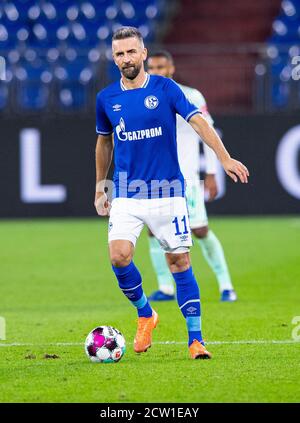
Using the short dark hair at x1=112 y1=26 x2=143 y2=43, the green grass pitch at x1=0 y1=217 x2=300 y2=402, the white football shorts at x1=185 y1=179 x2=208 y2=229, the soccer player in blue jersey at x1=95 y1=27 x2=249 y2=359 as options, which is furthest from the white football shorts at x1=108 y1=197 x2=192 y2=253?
the white football shorts at x1=185 y1=179 x2=208 y2=229

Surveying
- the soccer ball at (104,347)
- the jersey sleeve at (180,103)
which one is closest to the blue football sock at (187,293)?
the soccer ball at (104,347)

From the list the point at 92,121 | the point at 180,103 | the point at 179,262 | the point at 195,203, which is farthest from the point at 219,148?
the point at 92,121

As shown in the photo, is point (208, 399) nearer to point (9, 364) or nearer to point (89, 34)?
point (9, 364)

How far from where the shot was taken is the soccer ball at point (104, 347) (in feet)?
21.3

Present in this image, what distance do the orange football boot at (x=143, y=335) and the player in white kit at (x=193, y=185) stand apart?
2651 mm

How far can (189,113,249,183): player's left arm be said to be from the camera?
20.3ft

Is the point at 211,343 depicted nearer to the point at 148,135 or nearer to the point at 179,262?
the point at 179,262

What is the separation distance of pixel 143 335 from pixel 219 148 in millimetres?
1373

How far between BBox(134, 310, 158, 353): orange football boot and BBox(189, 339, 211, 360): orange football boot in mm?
372

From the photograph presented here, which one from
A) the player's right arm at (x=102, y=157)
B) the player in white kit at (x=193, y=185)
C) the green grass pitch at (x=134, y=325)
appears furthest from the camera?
the player in white kit at (x=193, y=185)

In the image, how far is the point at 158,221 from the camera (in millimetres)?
6762

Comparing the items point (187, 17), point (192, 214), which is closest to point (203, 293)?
point (192, 214)

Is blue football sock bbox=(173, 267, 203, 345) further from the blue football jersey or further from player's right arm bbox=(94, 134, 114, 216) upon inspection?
player's right arm bbox=(94, 134, 114, 216)

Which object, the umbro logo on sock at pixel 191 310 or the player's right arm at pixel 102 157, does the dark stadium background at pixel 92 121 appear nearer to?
the player's right arm at pixel 102 157
